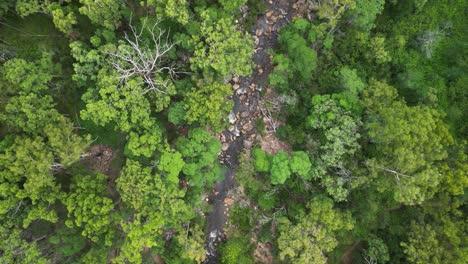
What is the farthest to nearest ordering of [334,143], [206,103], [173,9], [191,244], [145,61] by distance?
[191,244] → [334,143] → [206,103] → [145,61] → [173,9]

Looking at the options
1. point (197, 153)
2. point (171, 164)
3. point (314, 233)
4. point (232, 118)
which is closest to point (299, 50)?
point (232, 118)

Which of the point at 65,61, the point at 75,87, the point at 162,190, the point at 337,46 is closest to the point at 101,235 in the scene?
the point at 162,190

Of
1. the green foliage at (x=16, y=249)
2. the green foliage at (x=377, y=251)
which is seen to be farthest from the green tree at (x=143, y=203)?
the green foliage at (x=377, y=251)

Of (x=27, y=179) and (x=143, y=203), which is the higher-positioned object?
Result: (x=27, y=179)

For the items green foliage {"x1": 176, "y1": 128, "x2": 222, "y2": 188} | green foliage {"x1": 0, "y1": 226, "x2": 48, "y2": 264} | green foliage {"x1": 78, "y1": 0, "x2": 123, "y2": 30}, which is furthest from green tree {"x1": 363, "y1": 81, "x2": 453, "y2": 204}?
green foliage {"x1": 0, "y1": 226, "x2": 48, "y2": 264}

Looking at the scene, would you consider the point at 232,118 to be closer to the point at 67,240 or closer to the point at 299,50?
the point at 299,50

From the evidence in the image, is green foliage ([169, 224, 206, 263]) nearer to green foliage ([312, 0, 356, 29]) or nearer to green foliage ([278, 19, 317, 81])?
green foliage ([278, 19, 317, 81])

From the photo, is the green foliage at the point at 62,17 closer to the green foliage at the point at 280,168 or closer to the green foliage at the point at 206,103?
the green foliage at the point at 206,103
